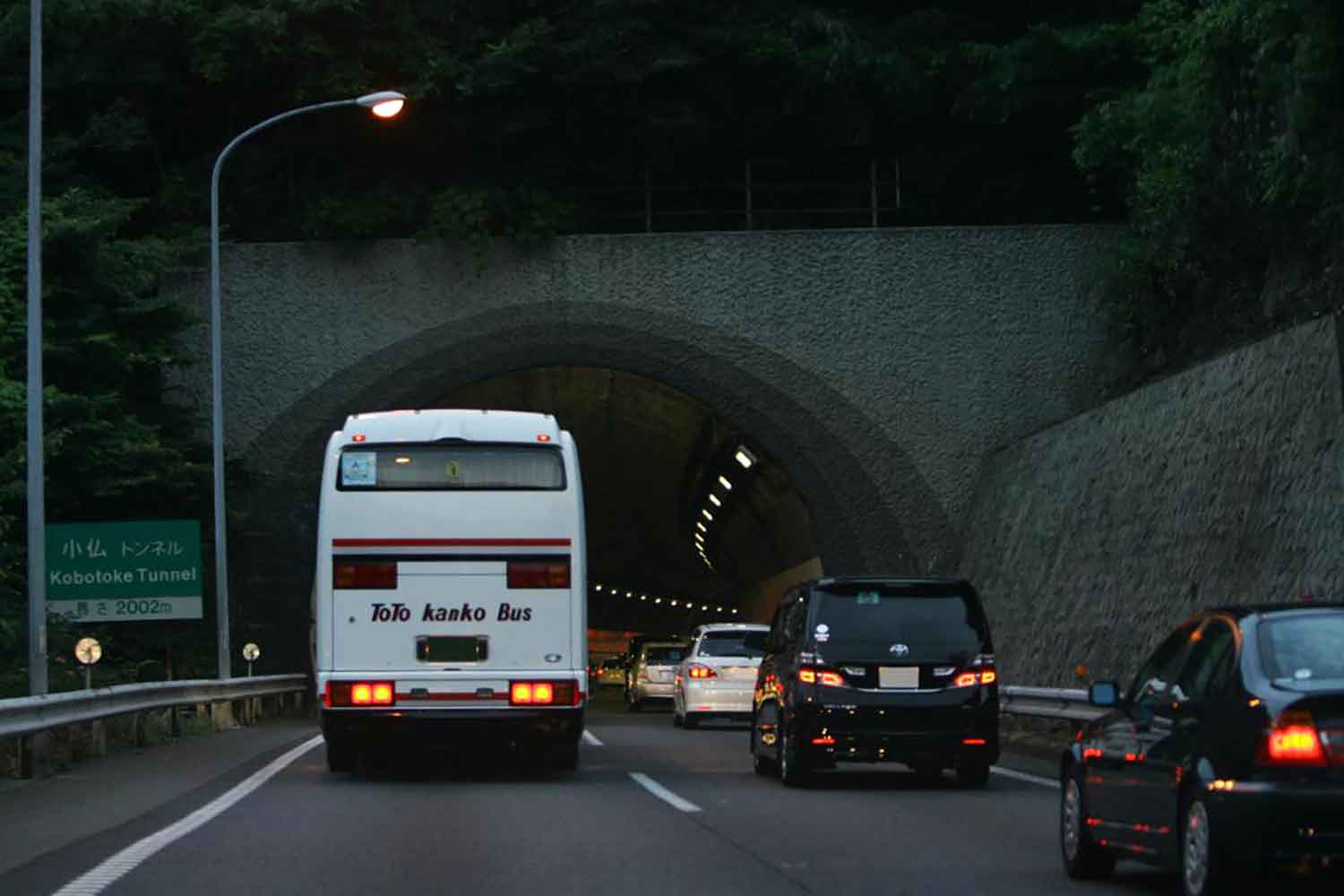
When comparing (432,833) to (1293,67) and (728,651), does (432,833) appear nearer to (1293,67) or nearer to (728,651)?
(1293,67)

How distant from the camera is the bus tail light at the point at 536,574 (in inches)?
892

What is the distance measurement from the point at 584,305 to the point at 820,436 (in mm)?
4996

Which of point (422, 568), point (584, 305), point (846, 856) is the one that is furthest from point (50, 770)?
point (584, 305)

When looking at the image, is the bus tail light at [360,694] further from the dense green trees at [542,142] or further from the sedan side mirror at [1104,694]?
the dense green trees at [542,142]

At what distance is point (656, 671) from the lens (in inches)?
1967

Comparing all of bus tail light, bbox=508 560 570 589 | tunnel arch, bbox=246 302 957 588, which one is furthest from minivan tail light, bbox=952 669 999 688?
tunnel arch, bbox=246 302 957 588

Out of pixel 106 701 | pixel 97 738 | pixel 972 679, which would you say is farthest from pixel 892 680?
pixel 97 738

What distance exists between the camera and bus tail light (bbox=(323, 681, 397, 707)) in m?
22.3

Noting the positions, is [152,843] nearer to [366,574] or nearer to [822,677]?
[822,677]

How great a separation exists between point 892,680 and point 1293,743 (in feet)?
33.1

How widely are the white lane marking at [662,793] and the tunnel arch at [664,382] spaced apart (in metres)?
20.2

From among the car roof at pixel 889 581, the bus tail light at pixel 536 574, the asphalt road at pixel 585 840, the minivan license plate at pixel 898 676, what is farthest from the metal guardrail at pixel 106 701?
the minivan license plate at pixel 898 676

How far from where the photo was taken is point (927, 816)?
1753cm

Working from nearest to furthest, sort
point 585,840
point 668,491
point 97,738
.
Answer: point 585,840 → point 97,738 → point 668,491
